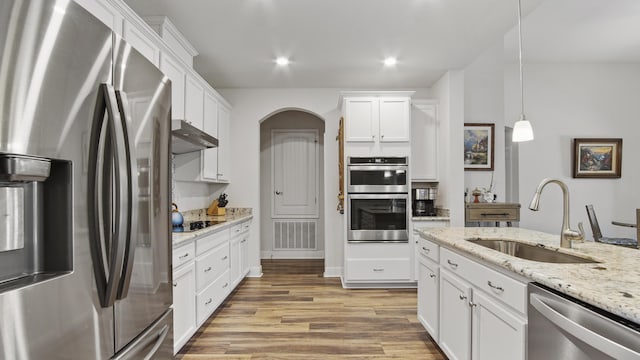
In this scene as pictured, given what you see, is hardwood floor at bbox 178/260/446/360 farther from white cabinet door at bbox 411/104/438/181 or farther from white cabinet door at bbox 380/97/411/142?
white cabinet door at bbox 380/97/411/142

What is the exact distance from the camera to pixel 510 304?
1.47m

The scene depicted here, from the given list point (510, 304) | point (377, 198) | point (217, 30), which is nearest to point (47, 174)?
point (510, 304)

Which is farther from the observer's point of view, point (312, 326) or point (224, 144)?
point (224, 144)

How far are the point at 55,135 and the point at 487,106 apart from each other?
Answer: 4.91 metres

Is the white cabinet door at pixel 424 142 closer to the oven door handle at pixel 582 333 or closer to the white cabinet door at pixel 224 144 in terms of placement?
the white cabinet door at pixel 224 144

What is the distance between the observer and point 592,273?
1282mm

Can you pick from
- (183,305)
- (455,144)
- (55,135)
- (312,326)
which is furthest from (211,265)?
(455,144)

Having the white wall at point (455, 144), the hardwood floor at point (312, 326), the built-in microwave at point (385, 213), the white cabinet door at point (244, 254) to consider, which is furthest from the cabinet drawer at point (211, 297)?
the white wall at point (455, 144)

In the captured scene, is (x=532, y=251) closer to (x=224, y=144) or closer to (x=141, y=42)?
(x=141, y=42)

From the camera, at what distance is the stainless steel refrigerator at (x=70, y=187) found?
0.70m

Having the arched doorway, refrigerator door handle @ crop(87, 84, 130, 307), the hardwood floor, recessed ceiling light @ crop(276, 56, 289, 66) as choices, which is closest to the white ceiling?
recessed ceiling light @ crop(276, 56, 289, 66)

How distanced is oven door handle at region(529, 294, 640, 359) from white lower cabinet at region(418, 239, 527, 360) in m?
0.13

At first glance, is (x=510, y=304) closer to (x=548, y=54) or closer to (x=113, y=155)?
(x=113, y=155)

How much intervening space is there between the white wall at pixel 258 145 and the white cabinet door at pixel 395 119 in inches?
30.9
